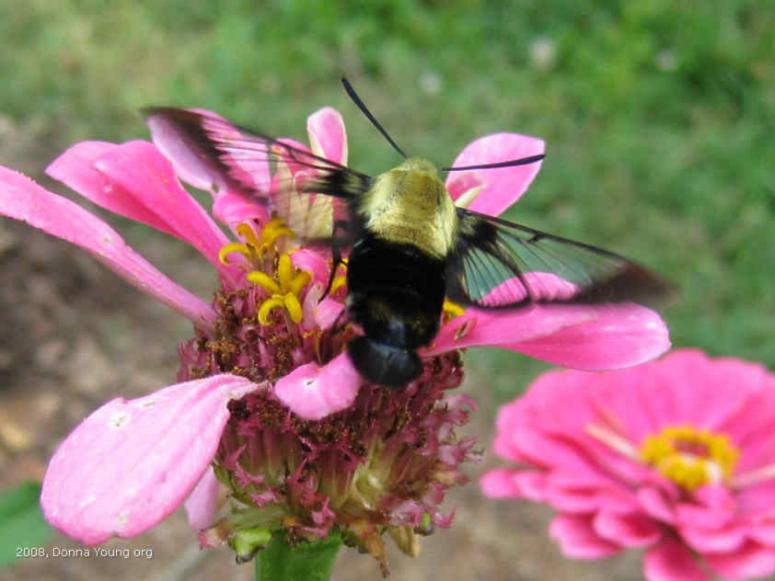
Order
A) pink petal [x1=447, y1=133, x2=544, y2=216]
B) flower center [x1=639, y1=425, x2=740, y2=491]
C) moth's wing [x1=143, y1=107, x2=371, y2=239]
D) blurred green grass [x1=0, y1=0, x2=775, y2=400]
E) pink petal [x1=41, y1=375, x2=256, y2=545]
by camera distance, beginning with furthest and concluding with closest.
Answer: blurred green grass [x1=0, y1=0, x2=775, y2=400] → flower center [x1=639, y1=425, x2=740, y2=491] → pink petal [x1=447, y1=133, x2=544, y2=216] → moth's wing [x1=143, y1=107, x2=371, y2=239] → pink petal [x1=41, y1=375, x2=256, y2=545]

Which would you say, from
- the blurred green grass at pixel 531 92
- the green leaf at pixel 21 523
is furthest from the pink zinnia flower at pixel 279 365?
the blurred green grass at pixel 531 92

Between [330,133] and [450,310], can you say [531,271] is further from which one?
[330,133]

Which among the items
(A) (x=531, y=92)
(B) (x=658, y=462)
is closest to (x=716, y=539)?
(B) (x=658, y=462)

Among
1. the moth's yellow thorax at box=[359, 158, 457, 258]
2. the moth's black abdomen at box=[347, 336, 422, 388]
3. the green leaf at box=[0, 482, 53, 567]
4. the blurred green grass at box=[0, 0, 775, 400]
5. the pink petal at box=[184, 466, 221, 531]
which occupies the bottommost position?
the blurred green grass at box=[0, 0, 775, 400]

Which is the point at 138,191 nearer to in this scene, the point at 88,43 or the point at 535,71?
the point at 88,43

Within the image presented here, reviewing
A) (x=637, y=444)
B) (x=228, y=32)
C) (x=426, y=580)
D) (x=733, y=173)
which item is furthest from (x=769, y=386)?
(x=228, y=32)

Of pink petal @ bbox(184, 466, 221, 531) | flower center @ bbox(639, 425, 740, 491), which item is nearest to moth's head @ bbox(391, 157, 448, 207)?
pink petal @ bbox(184, 466, 221, 531)

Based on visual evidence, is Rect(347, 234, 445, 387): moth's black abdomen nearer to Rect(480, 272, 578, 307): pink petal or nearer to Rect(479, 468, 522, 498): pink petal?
Rect(480, 272, 578, 307): pink petal
